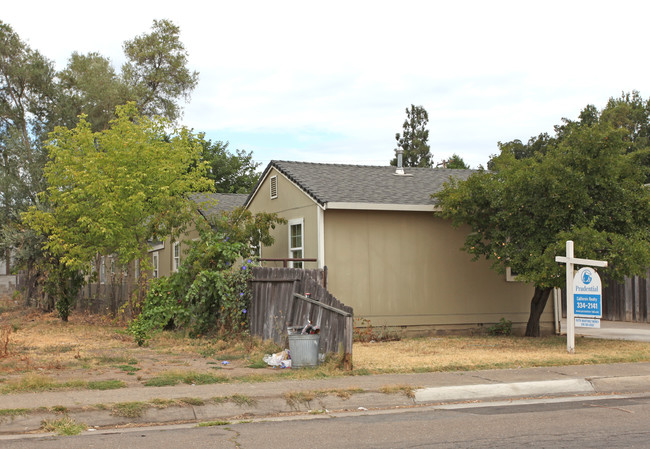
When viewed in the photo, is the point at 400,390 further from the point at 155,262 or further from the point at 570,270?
the point at 155,262

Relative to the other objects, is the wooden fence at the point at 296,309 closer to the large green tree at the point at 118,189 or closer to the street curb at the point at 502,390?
the street curb at the point at 502,390

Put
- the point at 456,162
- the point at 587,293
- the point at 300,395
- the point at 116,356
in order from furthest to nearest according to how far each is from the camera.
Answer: the point at 456,162
the point at 587,293
the point at 116,356
the point at 300,395

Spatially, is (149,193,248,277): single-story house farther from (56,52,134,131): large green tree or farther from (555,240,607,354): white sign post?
(555,240,607,354): white sign post

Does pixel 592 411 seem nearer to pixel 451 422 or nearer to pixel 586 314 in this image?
pixel 451 422

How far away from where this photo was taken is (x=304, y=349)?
34.4 ft

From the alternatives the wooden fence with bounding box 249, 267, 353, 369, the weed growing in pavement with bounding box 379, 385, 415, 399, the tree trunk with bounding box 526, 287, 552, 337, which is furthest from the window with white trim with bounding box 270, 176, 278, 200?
the weed growing in pavement with bounding box 379, 385, 415, 399

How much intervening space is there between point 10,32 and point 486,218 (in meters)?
30.7

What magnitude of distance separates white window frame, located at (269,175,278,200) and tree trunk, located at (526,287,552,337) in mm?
7112

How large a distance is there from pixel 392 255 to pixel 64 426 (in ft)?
32.7

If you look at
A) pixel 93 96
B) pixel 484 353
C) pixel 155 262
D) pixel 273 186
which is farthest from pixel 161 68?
pixel 484 353

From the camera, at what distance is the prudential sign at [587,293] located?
12500 millimetres

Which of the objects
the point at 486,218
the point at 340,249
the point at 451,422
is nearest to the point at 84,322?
the point at 340,249

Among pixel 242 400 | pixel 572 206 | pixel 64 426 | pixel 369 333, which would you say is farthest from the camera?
pixel 369 333

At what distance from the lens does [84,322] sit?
68.6 feet
